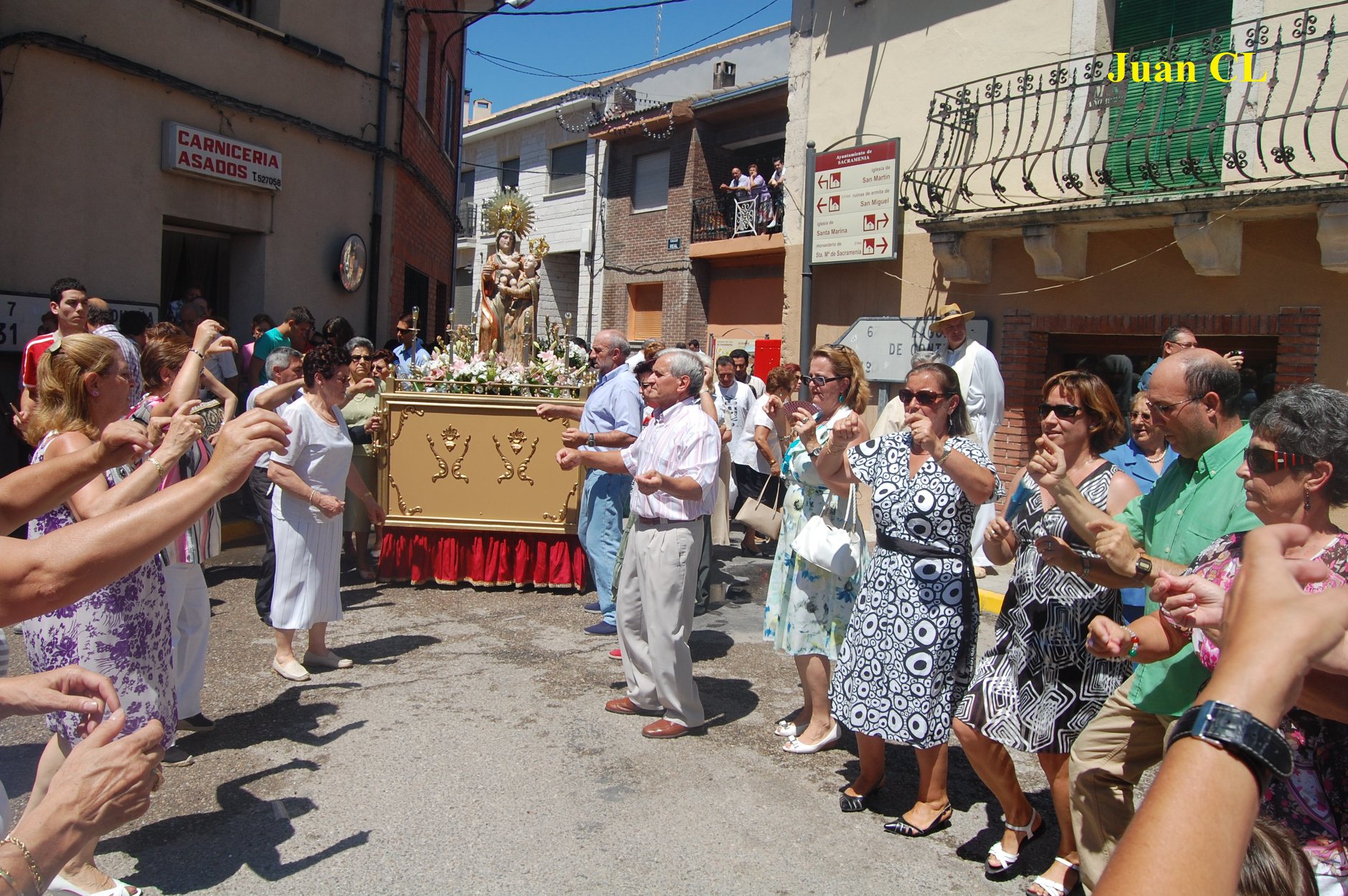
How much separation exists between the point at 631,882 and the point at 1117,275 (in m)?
7.58

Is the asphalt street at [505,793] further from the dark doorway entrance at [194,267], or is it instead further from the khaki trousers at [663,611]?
the dark doorway entrance at [194,267]

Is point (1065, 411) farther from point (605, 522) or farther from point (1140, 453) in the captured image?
point (605, 522)

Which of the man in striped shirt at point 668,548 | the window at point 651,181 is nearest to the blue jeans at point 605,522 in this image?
the man in striped shirt at point 668,548

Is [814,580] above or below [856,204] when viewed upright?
below

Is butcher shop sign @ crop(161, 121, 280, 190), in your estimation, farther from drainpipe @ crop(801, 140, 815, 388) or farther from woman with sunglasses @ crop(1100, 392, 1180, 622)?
woman with sunglasses @ crop(1100, 392, 1180, 622)

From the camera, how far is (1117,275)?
8875mm

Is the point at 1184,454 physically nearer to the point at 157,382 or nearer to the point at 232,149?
the point at 157,382

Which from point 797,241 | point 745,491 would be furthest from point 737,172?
point 745,491

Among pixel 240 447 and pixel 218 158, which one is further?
pixel 218 158

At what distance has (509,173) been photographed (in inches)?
1085

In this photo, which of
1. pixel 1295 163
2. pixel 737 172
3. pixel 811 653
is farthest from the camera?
pixel 737 172

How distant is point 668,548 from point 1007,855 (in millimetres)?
1966

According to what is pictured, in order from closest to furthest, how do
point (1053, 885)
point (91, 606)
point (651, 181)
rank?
point (91, 606) < point (1053, 885) < point (651, 181)

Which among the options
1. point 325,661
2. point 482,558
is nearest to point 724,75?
point 482,558
